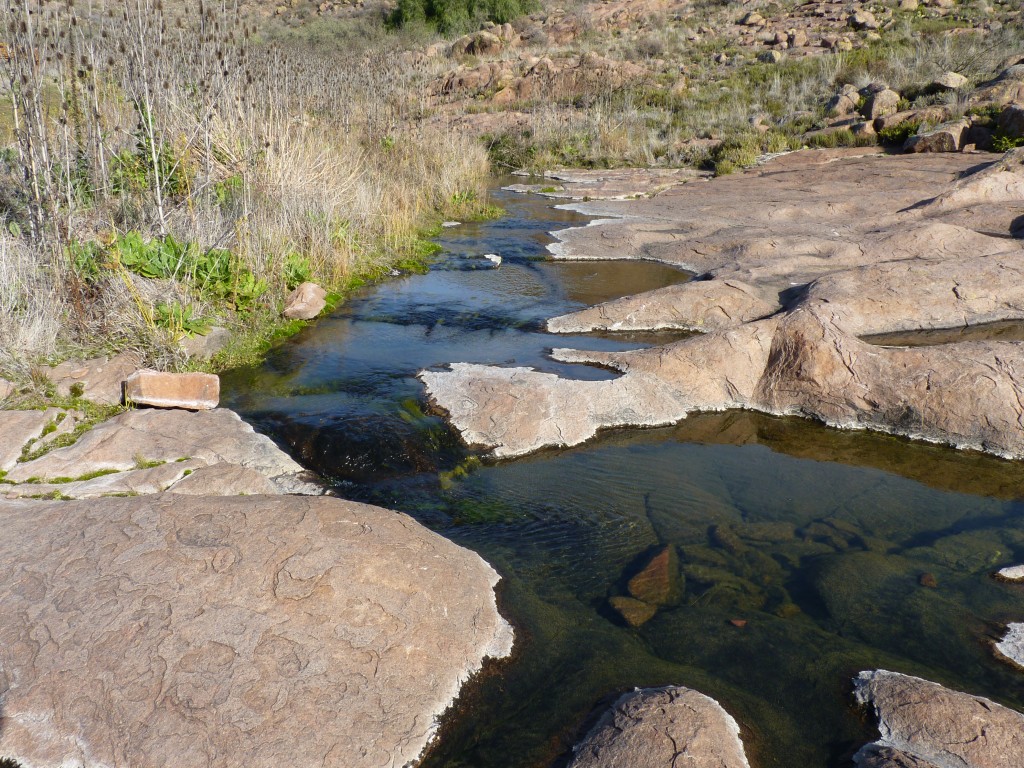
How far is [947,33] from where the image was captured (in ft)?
90.0

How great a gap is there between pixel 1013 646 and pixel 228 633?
357 cm

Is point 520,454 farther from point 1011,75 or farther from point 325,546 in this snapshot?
point 1011,75

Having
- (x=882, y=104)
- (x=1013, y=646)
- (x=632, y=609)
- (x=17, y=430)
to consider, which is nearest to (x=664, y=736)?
(x=632, y=609)

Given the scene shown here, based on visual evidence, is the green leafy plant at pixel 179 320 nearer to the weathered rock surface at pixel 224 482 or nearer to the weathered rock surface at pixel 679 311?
the weathered rock surface at pixel 224 482

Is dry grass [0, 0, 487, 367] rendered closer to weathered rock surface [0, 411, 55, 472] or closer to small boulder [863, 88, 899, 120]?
weathered rock surface [0, 411, 55, 472]

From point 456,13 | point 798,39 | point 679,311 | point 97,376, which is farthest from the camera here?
point 456,13

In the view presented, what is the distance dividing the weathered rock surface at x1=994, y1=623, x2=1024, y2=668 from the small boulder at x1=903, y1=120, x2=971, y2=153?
14.9 m

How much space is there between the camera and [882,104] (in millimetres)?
18891

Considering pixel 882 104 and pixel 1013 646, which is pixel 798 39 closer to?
pixel 882 104

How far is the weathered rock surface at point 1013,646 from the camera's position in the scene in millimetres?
3553

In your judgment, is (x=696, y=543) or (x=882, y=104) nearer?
(x=696, y=543)

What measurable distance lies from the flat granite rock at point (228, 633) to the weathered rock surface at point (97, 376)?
87.6 inches

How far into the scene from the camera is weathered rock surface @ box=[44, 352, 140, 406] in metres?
5.81

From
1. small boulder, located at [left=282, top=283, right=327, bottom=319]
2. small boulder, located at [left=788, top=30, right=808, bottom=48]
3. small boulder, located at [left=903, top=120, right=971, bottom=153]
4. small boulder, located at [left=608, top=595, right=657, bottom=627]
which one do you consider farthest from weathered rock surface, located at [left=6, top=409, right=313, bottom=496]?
small boulder, located at [left=788, top=30, right=808, bottom=48]
